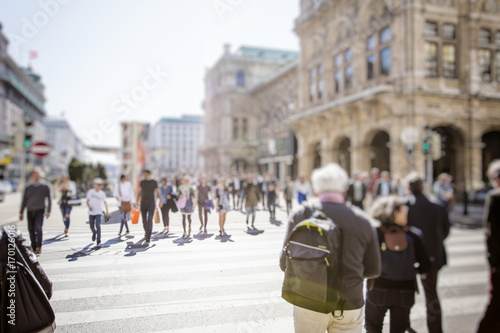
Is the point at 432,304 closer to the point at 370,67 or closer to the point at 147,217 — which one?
the point at 147,217

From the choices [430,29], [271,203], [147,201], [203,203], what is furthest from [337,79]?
[147,201]

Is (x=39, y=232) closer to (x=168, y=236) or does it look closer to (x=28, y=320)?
(x=28, y=320)

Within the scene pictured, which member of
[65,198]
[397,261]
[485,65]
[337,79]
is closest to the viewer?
[397,261]

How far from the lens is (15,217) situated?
13.2 ft

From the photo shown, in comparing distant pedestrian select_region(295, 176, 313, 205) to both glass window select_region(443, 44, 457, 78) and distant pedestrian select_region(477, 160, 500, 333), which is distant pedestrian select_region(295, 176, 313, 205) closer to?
distant pedestrian select_region(477, 160, 500, 333)

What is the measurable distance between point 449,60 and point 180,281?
20946 millimetres

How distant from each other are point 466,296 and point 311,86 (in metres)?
26.1

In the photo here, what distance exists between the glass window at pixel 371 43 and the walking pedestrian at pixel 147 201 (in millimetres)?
21183

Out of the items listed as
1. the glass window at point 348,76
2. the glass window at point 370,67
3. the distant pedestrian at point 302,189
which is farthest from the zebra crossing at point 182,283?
the glass window at point 348,76

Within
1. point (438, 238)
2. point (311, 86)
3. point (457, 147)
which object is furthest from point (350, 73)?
point (438, 238)

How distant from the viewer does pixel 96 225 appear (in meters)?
3.71

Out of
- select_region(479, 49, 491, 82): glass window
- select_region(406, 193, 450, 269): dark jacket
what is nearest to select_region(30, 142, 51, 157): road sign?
select_region(406, 193, 450, 269): dark jacket

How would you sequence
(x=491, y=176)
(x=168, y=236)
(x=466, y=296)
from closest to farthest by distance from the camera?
(x=491, y=176) < (x=466, y=296) < (x=168, y=236)

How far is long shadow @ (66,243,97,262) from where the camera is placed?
3412 mm
